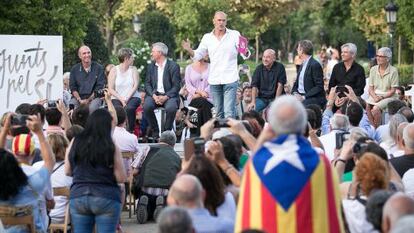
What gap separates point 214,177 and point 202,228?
0.50 m

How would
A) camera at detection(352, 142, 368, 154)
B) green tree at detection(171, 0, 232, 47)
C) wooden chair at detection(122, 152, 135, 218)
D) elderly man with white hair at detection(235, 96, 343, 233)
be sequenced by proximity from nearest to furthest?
elderly man with white hair at detection(235, 96, 343, 233), camera at detection(352, 142, 368, 154), wooden chair at detection(122, 152, 135, 218), green tree at detection(171, 0, 232, 47)

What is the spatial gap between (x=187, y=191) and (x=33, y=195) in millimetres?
2796

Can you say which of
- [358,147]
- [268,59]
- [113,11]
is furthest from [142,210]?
[113,11]

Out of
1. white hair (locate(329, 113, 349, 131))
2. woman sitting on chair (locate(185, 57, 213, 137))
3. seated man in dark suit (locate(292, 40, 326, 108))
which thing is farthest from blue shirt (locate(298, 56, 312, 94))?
white hair (locate(329, 113, 349, 131))

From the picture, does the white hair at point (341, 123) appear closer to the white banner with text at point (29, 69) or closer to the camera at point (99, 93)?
the white banner with text at point (29, 69)

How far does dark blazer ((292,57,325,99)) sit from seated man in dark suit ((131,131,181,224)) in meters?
3.61

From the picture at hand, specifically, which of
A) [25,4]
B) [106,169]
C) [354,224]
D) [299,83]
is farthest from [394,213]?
[25,4]

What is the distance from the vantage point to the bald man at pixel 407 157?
37.9 feet

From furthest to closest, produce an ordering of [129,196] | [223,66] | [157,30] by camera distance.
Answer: [157,30], [223,66], [129,196]

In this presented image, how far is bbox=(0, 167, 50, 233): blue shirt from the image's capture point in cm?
1050

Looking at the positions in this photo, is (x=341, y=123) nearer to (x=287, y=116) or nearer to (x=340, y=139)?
(x=340, y=139)

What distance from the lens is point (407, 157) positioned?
11.6 m

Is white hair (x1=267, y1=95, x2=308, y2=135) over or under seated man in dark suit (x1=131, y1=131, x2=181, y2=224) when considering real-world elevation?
over

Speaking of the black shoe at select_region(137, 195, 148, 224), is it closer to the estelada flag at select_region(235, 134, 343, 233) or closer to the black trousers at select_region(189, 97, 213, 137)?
the black trousers at select_region(189, 97, 213, 137)
